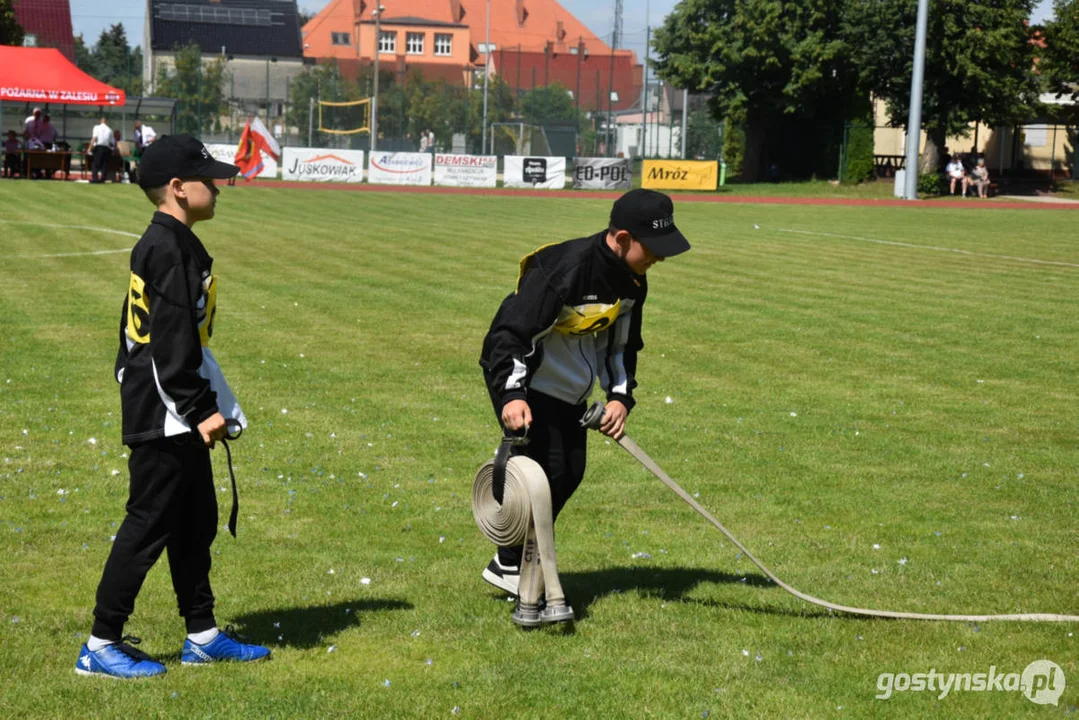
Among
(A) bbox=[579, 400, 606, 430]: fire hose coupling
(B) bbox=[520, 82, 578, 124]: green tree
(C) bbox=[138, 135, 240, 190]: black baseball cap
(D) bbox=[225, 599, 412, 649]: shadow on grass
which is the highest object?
(B) bbox=[520, 82, 578, 124]: green tree

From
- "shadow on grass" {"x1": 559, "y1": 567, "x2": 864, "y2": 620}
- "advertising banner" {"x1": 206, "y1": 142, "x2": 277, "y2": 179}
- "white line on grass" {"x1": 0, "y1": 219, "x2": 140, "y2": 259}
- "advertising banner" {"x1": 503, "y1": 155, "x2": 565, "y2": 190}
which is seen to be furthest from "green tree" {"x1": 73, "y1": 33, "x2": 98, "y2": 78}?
"shadow on grass" {"x1": 559, "y1": 567, "x2": 864, "y2": 620}

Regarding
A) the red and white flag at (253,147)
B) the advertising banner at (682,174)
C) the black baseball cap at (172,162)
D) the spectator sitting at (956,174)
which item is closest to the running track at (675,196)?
the red and white flag at (253,147)

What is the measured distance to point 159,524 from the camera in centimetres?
452

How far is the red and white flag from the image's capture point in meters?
45.4

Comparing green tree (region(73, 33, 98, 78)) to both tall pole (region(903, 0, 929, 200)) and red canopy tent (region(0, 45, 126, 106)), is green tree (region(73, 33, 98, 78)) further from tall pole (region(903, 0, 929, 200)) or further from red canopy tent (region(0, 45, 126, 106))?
tall pole (region(903, 0, 929, 200))

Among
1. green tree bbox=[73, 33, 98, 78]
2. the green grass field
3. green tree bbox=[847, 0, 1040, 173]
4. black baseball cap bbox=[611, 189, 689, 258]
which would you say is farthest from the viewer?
green tree bbox=[73, 33, 98, 78]

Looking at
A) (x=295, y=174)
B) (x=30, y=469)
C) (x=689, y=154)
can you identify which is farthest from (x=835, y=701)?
(x=689, y=154)

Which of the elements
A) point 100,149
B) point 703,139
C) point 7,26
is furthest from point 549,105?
point 100,149

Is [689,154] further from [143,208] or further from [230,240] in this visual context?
[230,240]

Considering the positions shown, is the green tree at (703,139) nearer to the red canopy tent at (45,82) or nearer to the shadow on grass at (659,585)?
the red canopy tent at (45,82)

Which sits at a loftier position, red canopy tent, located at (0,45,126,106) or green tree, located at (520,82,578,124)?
green tree, located at (520,82,578,124)

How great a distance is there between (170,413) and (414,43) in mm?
115650

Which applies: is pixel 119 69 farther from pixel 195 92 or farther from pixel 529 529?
pixel 529 529

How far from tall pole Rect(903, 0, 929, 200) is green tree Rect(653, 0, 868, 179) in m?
9.05
